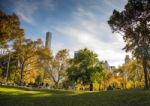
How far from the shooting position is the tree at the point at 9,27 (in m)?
39.9

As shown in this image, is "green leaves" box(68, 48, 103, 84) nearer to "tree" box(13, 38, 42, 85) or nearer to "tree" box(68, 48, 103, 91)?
"tree" box(68, 48, 103, 91)

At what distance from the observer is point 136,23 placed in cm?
3180

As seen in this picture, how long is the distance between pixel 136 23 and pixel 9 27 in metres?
22.6

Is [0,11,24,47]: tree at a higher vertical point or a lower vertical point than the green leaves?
higher

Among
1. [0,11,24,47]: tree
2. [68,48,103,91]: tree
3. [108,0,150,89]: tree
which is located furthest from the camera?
[68,48,103,91]: tree

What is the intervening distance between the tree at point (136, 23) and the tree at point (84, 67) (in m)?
28.3

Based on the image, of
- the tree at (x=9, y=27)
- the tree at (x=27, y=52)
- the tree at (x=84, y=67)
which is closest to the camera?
the tree at (x=9, y=27)

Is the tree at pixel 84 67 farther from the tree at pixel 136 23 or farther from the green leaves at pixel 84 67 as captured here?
the tree at pixel 136 23

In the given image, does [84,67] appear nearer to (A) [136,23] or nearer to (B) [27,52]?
(B) [27,52]

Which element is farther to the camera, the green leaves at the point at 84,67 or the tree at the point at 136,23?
the green leaves at the point at 84,67

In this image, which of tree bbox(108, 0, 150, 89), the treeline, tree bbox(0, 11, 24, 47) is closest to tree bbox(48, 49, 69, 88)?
the treeline

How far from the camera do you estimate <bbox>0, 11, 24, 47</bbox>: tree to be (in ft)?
131

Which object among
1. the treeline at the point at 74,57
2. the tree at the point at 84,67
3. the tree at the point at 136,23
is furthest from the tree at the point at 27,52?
the tree at the point at 136,23

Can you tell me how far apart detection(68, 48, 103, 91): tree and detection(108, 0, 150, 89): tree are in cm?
2826
